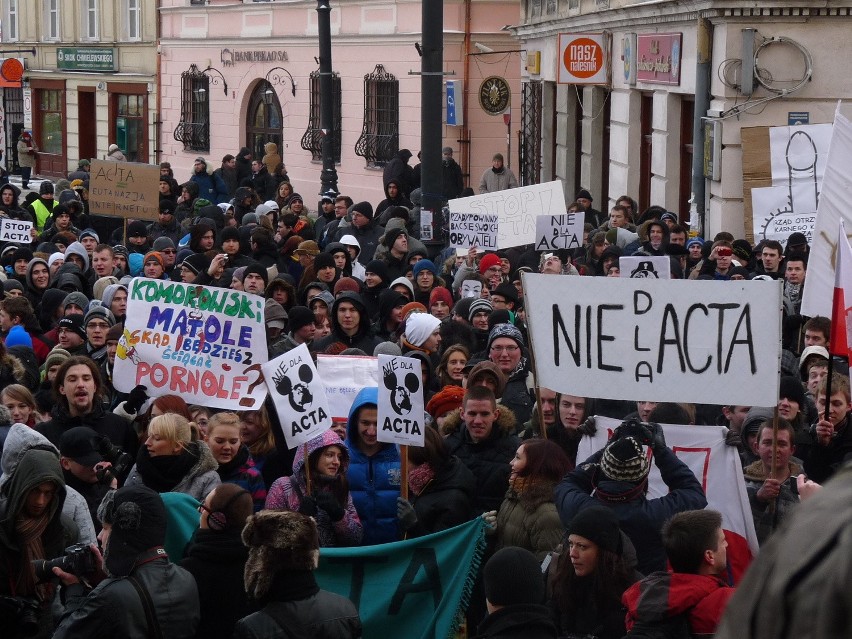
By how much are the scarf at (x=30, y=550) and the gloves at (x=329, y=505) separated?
1.06 m

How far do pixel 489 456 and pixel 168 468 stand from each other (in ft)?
4.75

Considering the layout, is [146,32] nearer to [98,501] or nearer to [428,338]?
[428,338]

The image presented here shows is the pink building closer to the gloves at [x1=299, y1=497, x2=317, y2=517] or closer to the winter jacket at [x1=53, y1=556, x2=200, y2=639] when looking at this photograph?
the gloves at [x1=299, y1=497, x2=317, y2=517]

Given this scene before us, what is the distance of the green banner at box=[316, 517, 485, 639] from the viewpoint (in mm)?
5141

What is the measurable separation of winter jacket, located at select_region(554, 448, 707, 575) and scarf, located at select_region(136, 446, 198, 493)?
64.0 inches

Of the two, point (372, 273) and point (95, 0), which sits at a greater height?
Answer: point (95, 0)

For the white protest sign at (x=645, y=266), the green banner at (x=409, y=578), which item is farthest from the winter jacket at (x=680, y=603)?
the white protest sign at (x=645, y=266)

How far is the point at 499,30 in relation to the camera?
90.7 feet

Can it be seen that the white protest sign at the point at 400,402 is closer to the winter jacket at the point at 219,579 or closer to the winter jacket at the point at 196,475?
the winter jacket at the point at 196,475

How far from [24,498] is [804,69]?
11.2 metres

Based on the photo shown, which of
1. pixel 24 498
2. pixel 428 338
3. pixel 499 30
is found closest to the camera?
pixel 24 498

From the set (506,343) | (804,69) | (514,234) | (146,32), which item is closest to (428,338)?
(506,343)

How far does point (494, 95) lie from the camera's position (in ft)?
89.7

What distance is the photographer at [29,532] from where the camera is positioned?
4828 mm
